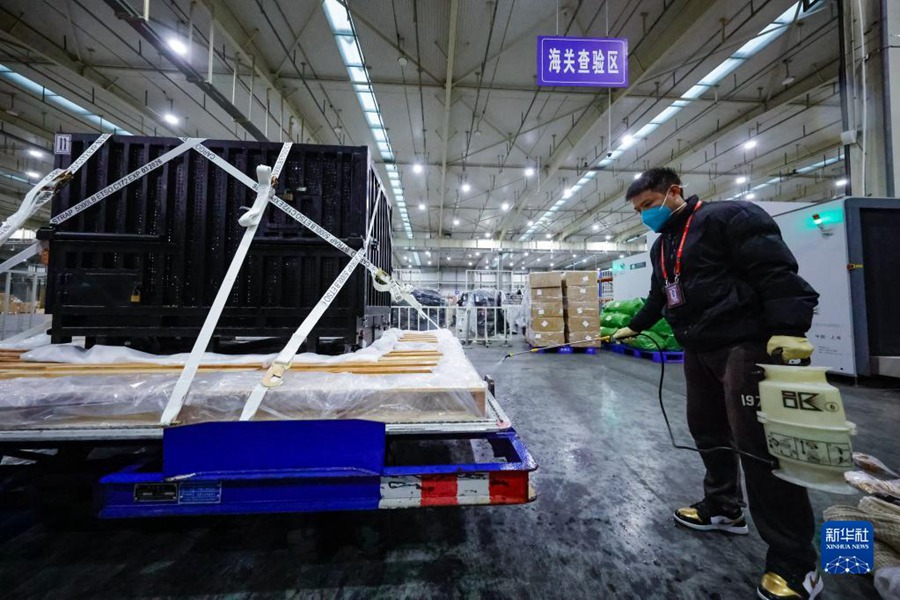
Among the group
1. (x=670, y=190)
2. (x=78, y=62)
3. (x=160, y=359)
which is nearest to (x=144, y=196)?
(x=160, y=359)

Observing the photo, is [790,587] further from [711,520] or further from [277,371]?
[277,371]

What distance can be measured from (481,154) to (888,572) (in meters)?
10.5

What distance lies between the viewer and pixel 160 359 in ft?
5.51

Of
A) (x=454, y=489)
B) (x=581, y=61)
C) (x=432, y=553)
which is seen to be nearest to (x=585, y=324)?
(x=581, y=61)

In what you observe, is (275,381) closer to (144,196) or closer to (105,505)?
(105,505)

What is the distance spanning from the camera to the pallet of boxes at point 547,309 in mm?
7250

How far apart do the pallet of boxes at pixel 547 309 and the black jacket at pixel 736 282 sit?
19.0ft

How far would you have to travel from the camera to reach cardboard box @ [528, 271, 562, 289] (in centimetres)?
731

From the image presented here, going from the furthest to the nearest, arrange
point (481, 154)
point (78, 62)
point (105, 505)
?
1. point (481, 154)
2. point (78, 62)
3. point (105, 505)

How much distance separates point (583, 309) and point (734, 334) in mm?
6149

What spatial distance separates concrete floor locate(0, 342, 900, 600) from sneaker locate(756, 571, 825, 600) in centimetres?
8

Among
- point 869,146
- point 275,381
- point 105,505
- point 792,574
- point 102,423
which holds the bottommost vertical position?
point 792,574

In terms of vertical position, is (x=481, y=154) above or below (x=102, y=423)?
above

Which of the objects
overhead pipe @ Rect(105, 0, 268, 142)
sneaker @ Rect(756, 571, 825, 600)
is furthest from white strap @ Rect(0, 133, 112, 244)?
sneaker @ Rect(756, 571, 825, 600)
